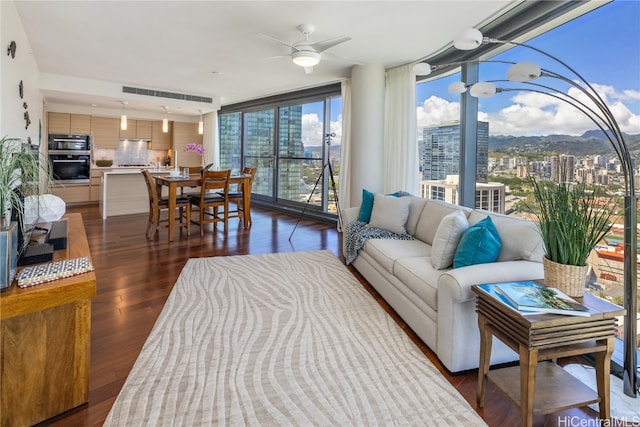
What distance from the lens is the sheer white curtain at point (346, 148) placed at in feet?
19.0

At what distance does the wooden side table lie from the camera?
142cm

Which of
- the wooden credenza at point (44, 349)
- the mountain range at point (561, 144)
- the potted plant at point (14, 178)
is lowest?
the wooden credenza at point (44, 349)

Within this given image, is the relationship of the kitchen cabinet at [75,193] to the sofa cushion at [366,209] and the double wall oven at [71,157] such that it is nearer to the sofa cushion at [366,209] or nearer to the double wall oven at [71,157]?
the double wall oven at [71,157]

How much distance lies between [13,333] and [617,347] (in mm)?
3359

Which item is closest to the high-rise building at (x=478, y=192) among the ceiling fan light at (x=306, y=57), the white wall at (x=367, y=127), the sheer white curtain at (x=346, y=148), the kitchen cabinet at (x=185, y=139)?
the white wall at (x=367, y=127)

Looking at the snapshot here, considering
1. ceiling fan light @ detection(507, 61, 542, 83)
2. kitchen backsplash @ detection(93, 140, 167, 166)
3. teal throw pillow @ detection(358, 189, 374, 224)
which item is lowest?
teal throw pillow @ detection(358, 189, 374, 224)

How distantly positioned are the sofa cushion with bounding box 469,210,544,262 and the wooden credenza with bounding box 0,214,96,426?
2.50m

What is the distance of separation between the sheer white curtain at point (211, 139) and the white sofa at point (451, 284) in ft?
23.8

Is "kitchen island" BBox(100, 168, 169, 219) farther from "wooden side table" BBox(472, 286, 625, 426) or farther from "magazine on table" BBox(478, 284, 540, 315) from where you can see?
"wooden side table" BBox(472, 286, 625, 426)

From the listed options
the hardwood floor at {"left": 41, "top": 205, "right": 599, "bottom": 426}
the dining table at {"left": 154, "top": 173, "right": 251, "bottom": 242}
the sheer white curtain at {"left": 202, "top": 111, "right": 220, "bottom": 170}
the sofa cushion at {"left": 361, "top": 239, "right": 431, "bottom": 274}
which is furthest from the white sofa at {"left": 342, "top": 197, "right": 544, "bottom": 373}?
the sheer white curtain at {"left": 202, "top": 111, "right": 220, "bottom": 170}

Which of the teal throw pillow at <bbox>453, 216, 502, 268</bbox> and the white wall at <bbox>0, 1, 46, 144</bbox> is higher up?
the white wall at <bbox>0, 1, 46, 144</bbox>

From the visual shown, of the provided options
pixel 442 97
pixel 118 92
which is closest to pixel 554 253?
pixel 442 97

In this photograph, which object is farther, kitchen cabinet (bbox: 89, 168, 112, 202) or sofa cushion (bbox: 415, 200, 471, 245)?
kitchen cabinet (bbox: 89, 168, 112, 202)

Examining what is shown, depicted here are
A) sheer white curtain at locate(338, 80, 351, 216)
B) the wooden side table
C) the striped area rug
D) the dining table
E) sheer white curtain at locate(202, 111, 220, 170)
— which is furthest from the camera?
sheer white curtain at locate(202, 111, 220, 170)
